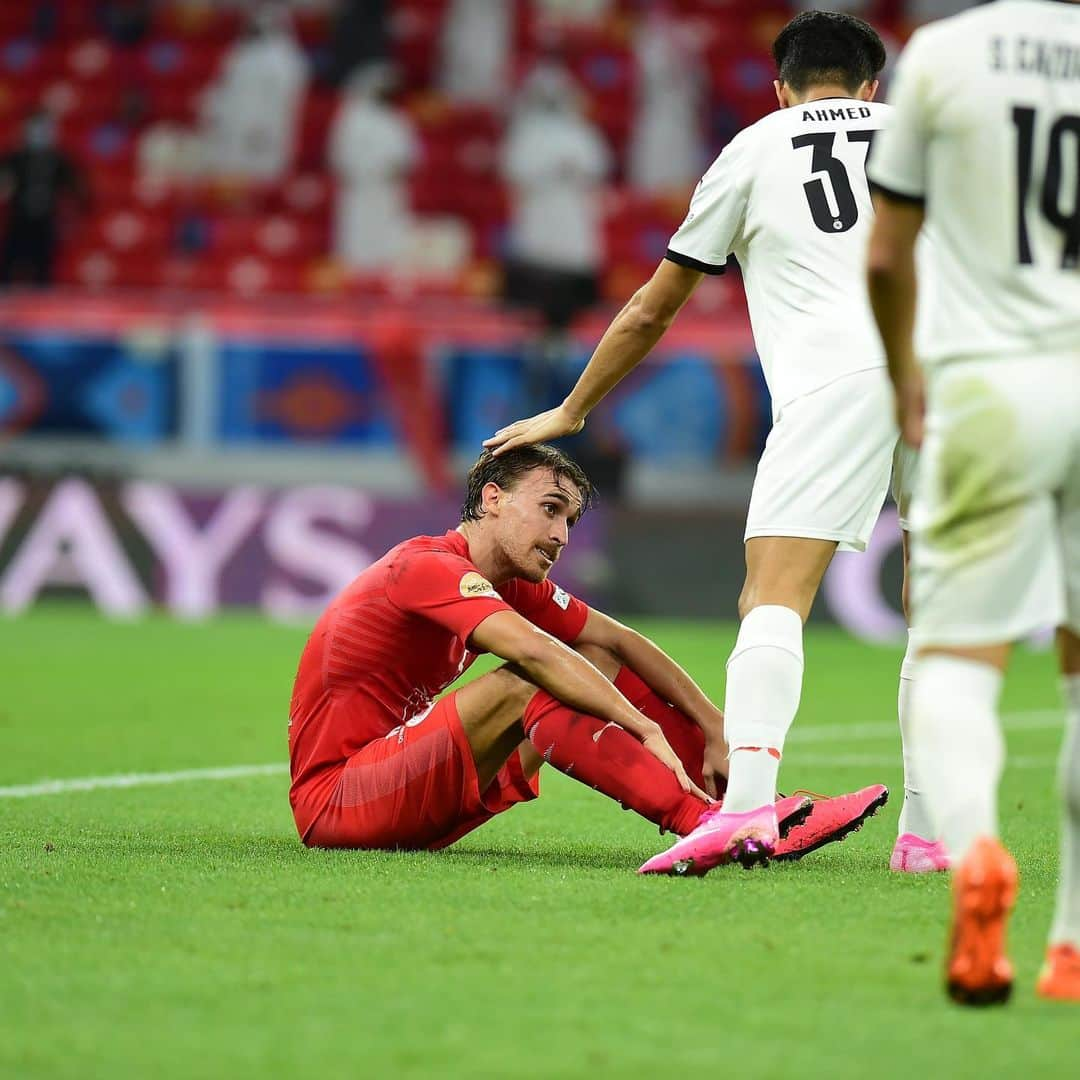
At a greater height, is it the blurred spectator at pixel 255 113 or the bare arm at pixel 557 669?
the blurred spectator at pixel 255 113

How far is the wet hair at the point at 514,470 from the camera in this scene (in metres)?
5.27

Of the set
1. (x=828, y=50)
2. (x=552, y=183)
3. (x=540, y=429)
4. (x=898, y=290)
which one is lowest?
(x=540, y=429)

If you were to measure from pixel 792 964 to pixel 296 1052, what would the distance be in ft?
3.46

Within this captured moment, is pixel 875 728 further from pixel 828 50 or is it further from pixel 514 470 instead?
pixel 828 50

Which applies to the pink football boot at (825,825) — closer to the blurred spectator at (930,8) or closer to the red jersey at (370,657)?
the red jersey at (370,657)

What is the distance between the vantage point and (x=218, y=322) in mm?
13938

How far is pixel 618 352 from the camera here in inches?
204

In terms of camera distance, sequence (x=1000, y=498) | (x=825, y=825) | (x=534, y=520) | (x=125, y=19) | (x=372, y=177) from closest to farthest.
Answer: (x=1000, y=498)
(x=825, y=825)
(x=534, y=520)
(x=372, y=177)
(x=125, y=19)

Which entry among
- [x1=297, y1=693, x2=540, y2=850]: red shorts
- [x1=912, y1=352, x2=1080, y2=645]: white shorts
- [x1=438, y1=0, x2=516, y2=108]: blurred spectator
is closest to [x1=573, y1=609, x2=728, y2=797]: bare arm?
[x1=297, y1=693, x2=540, y2=850]: red shorts

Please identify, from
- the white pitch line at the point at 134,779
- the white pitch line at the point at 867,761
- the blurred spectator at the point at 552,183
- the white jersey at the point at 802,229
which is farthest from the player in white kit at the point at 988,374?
the blurred spectator at the point at 552,183

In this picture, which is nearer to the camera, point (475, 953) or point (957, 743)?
point (957, 743)

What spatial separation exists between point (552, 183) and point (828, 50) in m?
11.5

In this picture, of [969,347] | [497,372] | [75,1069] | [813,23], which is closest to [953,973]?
[969,347]

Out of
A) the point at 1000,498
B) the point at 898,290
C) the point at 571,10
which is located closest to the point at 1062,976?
the point at 1000,498
